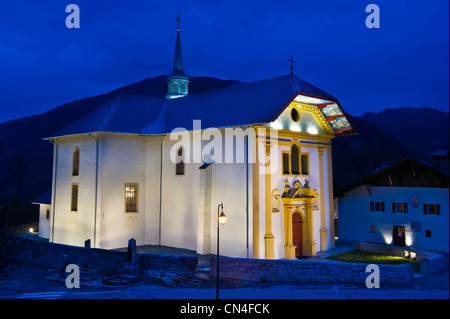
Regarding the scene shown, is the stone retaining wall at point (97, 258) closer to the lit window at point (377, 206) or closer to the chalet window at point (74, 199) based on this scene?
the chalet window at point (74, 199)

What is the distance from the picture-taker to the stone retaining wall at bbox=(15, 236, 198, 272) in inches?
747

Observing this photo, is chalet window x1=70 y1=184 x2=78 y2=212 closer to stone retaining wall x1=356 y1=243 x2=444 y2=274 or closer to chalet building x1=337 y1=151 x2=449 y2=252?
chalet building x1=337 y1=151 x2=449 y2=252

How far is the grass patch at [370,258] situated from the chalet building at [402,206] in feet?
9.22

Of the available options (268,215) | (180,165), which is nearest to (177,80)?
(180,165)

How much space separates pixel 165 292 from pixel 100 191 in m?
10.1

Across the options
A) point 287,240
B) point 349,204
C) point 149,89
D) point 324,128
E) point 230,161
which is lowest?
point 287,240

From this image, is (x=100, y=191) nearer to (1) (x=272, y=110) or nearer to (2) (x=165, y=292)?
(2) (x=165, y=292)

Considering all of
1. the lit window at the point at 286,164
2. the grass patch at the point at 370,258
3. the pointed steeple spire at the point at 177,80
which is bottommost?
the grass patch at the point at 370,258

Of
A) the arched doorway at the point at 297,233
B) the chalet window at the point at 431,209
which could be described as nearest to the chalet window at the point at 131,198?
the arched doorway at the point at 297,233

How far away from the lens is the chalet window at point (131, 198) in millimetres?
25188

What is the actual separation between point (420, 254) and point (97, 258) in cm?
1792

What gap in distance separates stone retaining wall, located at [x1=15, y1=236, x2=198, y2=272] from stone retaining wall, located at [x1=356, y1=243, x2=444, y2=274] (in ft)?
37.8
